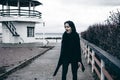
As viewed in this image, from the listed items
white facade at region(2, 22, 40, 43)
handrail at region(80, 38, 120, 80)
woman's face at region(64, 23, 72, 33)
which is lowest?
white facade at region(2, 22, 40, 43)

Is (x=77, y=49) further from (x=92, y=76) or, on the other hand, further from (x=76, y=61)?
(x=92, y=76)

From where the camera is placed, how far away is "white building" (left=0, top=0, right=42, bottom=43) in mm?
39562

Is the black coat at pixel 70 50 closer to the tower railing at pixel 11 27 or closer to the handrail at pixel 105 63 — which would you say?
the handrail at pixel 105 63

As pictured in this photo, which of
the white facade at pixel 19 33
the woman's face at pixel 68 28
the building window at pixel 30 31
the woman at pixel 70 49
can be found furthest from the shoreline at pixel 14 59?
the building window at pixel 30 31

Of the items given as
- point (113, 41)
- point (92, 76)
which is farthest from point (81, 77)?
point (113, 41)

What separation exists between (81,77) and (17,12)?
98.4 ft

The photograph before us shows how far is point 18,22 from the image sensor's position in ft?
134

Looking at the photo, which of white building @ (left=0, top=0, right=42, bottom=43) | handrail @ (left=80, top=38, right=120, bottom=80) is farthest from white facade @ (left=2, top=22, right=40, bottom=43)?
handrail @ (left=80, top=38, right=120, bottom=80)

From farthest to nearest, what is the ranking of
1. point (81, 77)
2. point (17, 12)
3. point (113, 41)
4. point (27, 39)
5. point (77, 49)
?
point (27, 39)
point (17, 12)
point (81, 77)
point (113, 41)
point (77, 49)

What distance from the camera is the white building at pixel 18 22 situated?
1558 inches

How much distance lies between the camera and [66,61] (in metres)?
7.60

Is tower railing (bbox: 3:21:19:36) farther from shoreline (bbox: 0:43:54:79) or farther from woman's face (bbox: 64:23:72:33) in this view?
woman's face (bbox: 64:23:72:33)

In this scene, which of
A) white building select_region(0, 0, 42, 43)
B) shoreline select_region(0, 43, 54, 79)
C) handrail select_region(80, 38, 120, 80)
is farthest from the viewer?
white building select_region(0, 0, 42, 43)

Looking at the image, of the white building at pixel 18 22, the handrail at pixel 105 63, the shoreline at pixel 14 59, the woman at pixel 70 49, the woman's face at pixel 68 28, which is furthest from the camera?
the white building at pixel 18 22
